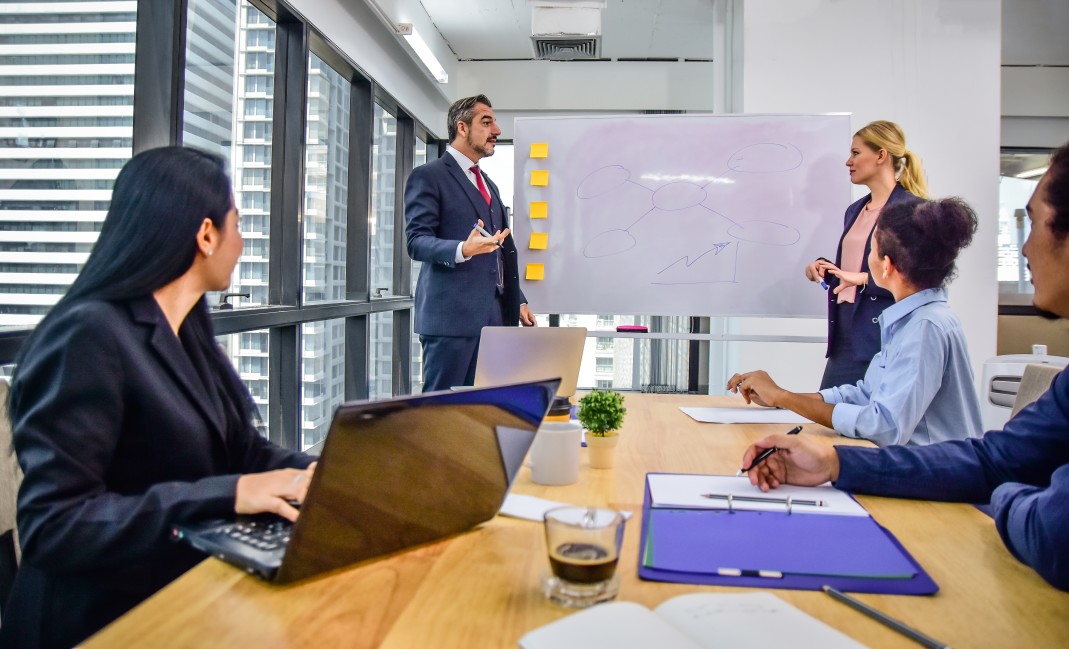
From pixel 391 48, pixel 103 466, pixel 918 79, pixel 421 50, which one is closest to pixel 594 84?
pixel 421 50

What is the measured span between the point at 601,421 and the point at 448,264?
5.58ft

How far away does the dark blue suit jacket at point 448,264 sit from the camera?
2881 mm

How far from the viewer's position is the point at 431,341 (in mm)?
2988

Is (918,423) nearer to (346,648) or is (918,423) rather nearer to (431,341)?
(346,648)

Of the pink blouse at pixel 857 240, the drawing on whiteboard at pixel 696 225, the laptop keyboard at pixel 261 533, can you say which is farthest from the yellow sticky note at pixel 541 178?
the laptop keyboard at pixel 261 533

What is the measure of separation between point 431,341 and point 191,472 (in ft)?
6.38

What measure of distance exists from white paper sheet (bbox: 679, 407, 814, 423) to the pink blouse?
105 cm

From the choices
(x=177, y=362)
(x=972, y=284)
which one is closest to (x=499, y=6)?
(x=972, y=284)

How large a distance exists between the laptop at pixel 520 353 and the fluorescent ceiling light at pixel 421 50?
115 inches

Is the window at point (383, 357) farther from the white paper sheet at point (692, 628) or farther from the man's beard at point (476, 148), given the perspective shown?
the white paper sheet at point (692, 628)

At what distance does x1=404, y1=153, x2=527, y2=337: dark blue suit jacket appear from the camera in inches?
113

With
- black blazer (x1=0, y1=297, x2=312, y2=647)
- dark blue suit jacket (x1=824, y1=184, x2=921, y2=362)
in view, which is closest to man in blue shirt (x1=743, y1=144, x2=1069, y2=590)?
black blazer (x1=0, y1=297, x2=312, y2=647)

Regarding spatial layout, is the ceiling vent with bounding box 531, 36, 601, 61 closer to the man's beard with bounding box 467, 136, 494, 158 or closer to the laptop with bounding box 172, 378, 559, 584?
the man's beard with bounding box 467, 136, 494, 158

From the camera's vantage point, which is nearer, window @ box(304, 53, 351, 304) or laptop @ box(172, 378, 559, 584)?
laptop @ box(172, 378, 559, 584)
